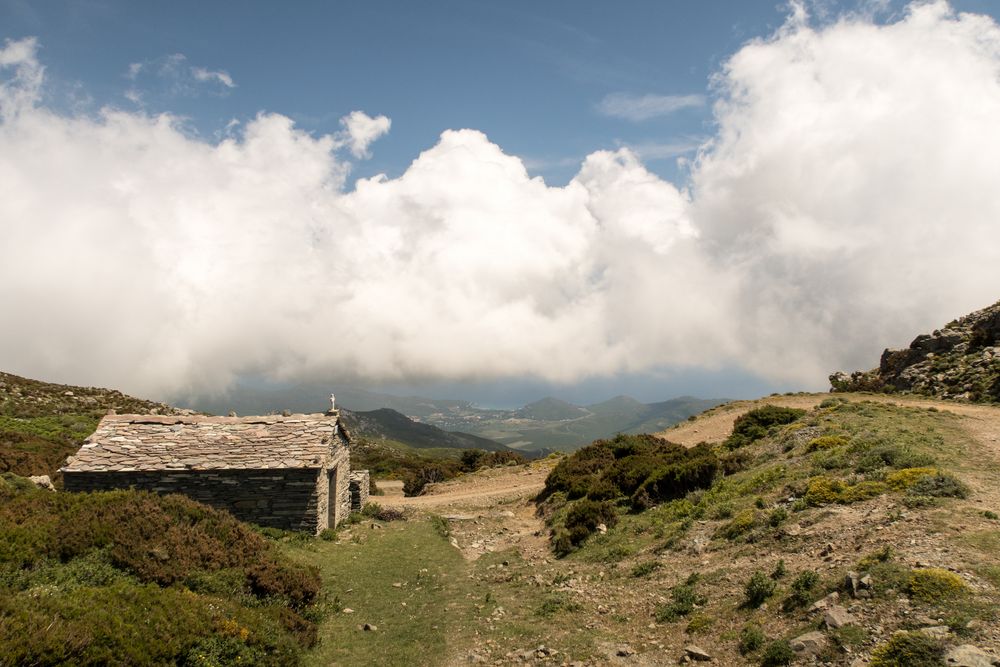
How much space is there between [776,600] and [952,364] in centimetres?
4277

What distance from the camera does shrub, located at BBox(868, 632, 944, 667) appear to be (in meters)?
7.80

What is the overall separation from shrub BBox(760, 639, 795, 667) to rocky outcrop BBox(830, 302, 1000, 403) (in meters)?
35.7

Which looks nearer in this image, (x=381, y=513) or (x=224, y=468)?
(x=224, y=468)

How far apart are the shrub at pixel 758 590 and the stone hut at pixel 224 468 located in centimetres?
1536

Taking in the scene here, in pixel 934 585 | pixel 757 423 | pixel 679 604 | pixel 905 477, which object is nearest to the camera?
pixel 934 585

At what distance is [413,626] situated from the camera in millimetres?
14133

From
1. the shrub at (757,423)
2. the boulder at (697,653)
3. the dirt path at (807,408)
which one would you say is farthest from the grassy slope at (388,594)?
the dirt path at (807,408)

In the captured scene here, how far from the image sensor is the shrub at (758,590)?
1153 cm

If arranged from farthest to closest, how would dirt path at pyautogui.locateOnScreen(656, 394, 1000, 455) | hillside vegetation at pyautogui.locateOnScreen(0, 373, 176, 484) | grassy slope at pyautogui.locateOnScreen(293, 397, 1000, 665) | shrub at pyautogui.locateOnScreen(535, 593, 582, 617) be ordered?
hillside vegetation at pyautogui.locateOnScreen(0, 373, 176, 484) → dirt path at pyautogui.locateOnScreen(656, 394, 1000, 455) → shrub at pyautogui.locateOnScreen(535, 593, 582, 617) → grassy slope at pyautogui.locateOnScreen(293, 397, 1000, 665)

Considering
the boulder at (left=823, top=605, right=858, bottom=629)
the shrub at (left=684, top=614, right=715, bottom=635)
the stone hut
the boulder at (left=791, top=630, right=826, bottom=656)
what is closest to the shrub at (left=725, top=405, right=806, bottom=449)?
the shrub at (left=684, top=614, right=715, bottom=635)

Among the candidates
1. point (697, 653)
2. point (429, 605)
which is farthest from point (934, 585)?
point (429, 605)

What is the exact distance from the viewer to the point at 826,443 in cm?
2136

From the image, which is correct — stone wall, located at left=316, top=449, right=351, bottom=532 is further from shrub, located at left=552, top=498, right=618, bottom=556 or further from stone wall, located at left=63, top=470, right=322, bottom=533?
shrub, located at left=552, top=498, right=618, bottom=556

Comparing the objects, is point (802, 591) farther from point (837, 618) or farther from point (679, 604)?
point (679, 604)
